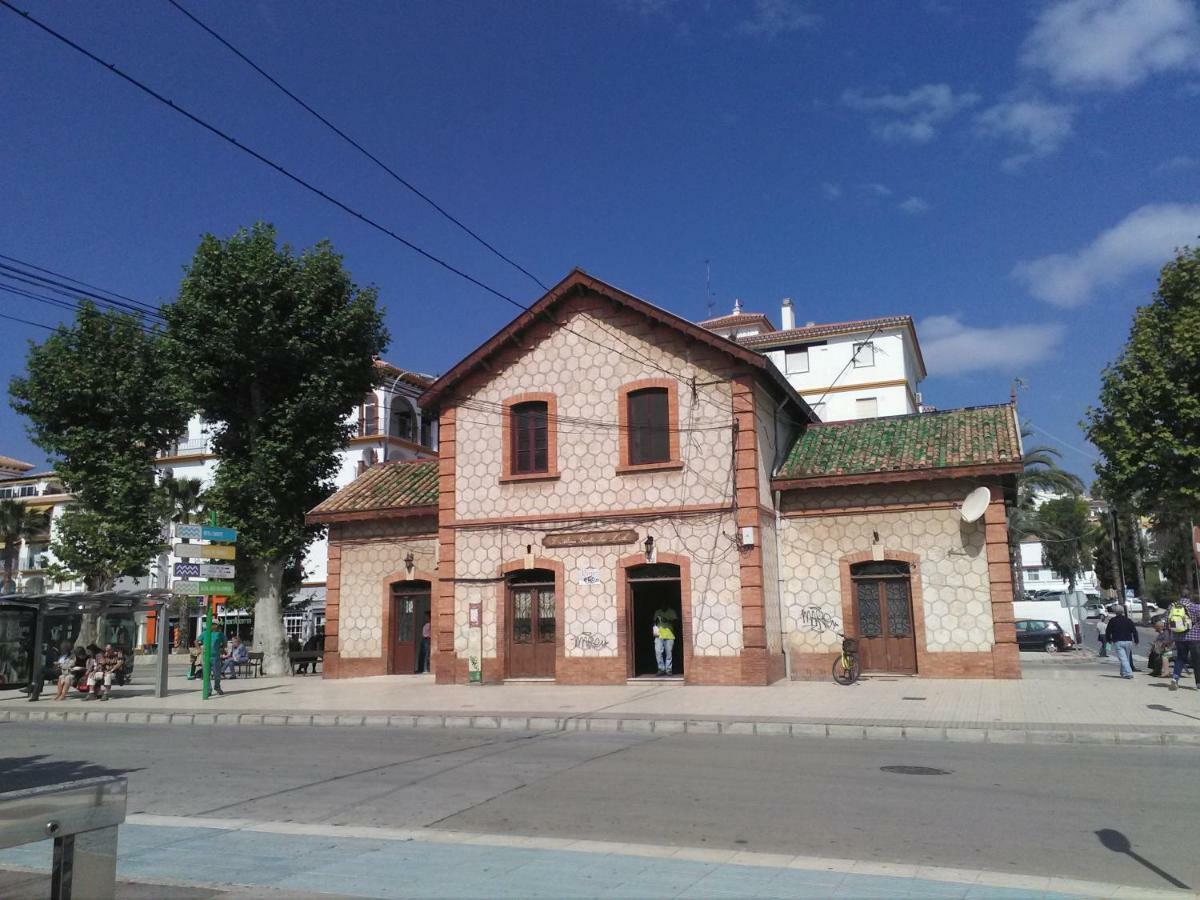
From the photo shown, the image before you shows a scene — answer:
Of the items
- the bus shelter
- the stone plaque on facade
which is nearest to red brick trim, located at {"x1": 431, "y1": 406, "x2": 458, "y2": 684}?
the stone plaque on facade

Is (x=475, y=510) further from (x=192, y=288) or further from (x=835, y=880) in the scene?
(x=835, y=880)

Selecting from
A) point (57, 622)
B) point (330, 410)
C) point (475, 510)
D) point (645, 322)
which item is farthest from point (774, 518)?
point (57, 622)

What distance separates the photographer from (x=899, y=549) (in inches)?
835

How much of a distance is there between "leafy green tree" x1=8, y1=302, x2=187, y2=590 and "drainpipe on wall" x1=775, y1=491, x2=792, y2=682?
20003 mm

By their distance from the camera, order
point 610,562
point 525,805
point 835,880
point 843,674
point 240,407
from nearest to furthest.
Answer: point 835,880
point 525,805
point 843,674
point 610,562
point 240,407

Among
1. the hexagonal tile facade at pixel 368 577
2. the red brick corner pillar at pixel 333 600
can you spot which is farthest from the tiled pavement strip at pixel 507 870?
the red brick corner pillar at pixel 333 600

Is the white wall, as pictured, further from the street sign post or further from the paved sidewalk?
the street sign post

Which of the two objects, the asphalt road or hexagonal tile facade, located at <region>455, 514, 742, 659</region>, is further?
hexagonal tile facade, located at <region>455, 514, 742, 659</region>

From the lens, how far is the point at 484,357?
2338 cm

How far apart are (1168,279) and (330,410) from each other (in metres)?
21.7

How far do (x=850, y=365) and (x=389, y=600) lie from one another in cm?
3542

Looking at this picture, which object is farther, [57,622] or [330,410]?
[330,410]

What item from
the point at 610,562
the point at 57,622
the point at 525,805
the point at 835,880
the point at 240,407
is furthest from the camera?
the point at 240,407

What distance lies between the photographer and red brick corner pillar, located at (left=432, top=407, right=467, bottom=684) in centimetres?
2291
